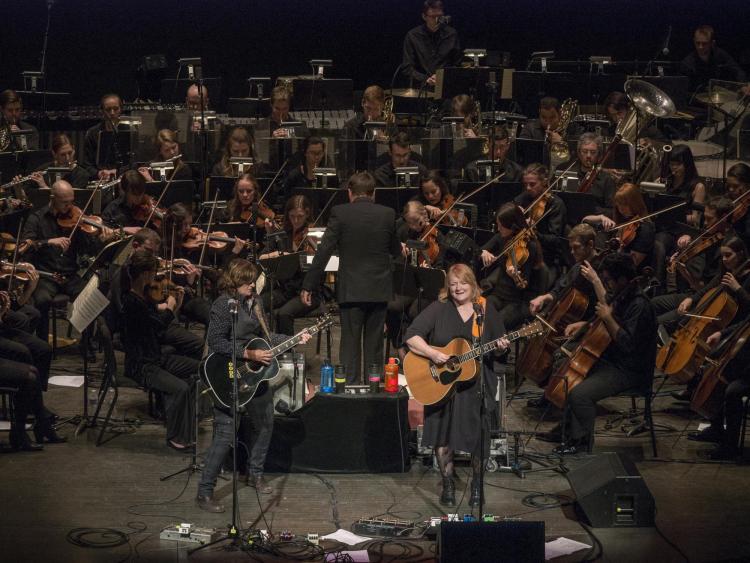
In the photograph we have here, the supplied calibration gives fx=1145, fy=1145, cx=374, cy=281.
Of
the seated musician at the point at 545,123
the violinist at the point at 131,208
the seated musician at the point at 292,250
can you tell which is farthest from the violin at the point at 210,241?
the seated musician at the point at 545,123

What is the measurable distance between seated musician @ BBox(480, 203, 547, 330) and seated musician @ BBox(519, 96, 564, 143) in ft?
9.36

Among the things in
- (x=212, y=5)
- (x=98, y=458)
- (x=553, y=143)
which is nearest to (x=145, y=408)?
(x=98, y=458)

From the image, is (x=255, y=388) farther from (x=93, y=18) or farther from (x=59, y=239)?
(x=93, y=18)

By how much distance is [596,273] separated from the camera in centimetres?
847

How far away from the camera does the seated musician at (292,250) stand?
9812 millimetres

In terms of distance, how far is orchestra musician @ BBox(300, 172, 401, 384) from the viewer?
8602 mm

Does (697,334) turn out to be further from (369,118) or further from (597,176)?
(369,118)

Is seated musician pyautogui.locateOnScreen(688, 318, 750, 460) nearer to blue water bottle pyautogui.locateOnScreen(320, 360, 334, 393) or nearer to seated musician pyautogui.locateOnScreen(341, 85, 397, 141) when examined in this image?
blue water bottle pyautogui.locateOnScreen(320, 360, 334, 393)

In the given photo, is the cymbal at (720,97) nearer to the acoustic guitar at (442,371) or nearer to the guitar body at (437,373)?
the acoustic guitar at (442,371)

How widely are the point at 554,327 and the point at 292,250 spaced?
8.70ft

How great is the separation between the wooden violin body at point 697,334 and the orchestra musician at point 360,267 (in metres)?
Result: 2.19

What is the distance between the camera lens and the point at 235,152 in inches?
457

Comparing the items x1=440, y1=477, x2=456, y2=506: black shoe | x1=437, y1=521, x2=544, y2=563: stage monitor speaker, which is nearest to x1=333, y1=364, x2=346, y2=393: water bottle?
x1=440, y1=477, x2=456, y2=506: black shoe

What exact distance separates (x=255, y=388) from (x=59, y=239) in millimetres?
3678
